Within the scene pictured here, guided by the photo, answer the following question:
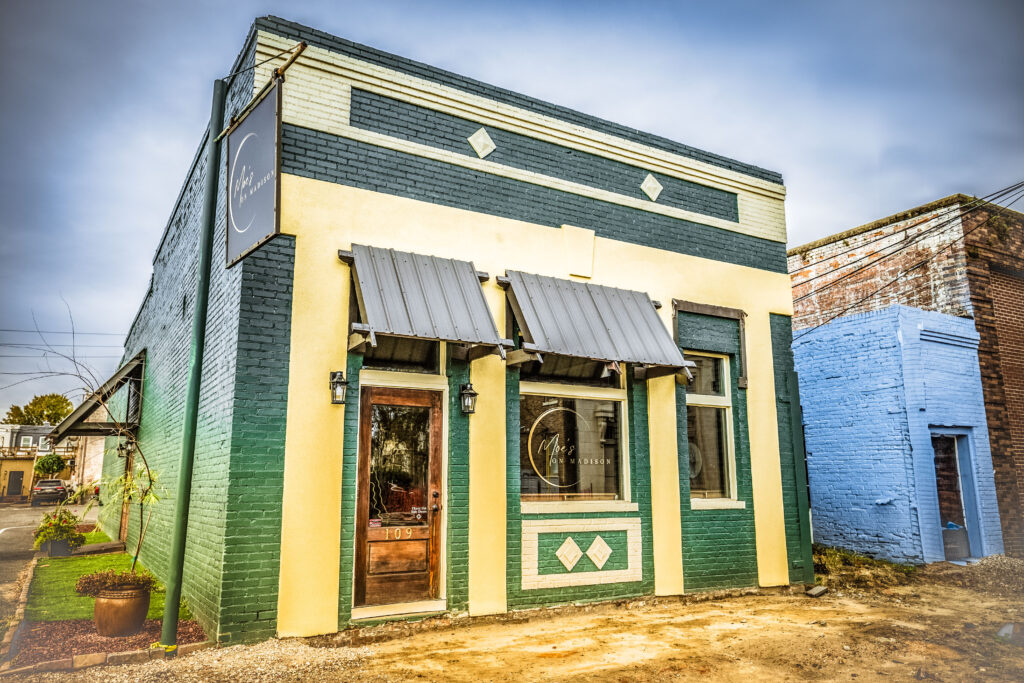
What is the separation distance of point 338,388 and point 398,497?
1316 millimetres

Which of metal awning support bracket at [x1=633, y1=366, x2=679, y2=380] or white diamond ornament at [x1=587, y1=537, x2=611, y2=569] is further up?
metal awning support bracket at [x1=633, y1=366, x2=679, y2=380]

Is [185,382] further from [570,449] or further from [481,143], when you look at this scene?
[570,449]

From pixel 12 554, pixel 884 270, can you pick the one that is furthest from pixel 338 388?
pixel 884 270

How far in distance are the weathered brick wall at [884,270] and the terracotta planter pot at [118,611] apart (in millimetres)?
13833

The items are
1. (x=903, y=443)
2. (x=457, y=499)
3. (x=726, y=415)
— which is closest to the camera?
(x=457, y=499)

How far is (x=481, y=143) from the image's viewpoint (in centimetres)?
800

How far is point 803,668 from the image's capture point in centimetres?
575

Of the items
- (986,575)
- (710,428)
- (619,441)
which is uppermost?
(710,428)

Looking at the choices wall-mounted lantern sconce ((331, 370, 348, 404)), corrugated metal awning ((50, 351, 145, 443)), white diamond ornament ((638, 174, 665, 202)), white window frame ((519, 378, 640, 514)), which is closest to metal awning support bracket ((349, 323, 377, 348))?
wall-mounted lantern sconce ((331, 370, 348, 404))

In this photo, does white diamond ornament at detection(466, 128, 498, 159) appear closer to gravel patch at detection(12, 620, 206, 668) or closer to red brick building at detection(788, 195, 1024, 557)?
gravel patch at detection(12, 620, 206, 668)

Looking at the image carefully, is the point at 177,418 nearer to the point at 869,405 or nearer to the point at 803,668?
the point at 803,668

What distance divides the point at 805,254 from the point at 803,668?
1197cm

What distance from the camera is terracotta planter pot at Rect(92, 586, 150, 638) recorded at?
6145 millimetres

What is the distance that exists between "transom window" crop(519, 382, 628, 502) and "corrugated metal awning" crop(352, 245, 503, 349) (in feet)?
4.29
